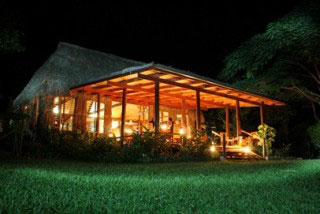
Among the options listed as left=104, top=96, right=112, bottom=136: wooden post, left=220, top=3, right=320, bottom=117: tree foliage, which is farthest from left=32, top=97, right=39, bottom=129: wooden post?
left=220, top=3, right=320, bottom=117: tree foliage

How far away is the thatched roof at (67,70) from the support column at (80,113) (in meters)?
0.56

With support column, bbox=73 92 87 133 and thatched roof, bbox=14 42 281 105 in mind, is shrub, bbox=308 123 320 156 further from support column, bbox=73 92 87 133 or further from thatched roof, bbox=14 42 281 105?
support column, bbox=73 92 87 133

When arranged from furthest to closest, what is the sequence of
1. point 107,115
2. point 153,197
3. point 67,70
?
point 107,115 → point 67,70 → point 153,197

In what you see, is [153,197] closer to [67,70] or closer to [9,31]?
[9,31]

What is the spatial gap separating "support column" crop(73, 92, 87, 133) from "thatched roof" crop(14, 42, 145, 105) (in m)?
0.56

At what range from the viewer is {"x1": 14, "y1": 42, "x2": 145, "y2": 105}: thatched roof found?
10977mm

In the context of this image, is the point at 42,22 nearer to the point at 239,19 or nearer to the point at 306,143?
the point at 239,19

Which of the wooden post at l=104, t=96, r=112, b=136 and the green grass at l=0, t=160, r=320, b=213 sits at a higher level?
the wooden post at l=104, t=96, r=112, b=136

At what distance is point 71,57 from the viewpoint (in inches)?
509

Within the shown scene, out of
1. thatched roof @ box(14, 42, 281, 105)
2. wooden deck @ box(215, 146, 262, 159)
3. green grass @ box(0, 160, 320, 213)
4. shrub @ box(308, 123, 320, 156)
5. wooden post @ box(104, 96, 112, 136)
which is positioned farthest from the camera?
shrub @ box(308, 123, 320, 156)

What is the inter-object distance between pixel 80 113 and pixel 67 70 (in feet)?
7.31

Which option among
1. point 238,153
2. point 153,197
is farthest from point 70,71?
point 153,197

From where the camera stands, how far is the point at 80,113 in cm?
1105

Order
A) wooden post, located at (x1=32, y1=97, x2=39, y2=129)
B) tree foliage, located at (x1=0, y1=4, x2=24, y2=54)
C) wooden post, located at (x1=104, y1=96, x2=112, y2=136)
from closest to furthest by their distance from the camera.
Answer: tree foliage, located at (x1=0, y1=4, x2=24, y2=54) → wooden post, located at (x1=32, y1=97, x2=39, y2=129) → wooden post, located at (x1=104, y1=96, x2=112, y2=136)
